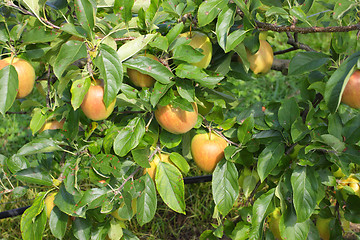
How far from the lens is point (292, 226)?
0.96m

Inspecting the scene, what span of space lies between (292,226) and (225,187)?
0.64 feet

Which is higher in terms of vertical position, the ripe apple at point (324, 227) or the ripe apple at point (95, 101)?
the ripe apple at point (95, 101)

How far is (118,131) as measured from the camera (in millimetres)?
935

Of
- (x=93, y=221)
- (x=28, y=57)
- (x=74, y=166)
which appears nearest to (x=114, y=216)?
(x=93, y=221)

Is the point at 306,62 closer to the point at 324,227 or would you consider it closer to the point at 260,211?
the point at 260,211

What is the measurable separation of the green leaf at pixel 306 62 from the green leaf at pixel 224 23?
17 centimetres

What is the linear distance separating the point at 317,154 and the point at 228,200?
0.81 ft

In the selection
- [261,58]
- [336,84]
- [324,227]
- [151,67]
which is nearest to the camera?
[336,84]

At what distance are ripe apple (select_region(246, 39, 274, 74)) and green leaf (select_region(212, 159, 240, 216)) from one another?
285 mm

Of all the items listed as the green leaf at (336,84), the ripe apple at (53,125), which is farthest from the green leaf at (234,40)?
the ripe apple at (53,125)

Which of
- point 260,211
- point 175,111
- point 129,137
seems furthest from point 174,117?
point 260,211

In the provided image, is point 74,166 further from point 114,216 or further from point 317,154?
point 317,154

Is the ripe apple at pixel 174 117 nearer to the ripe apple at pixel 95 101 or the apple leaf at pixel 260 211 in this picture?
the ripe apple at pixel 95 101

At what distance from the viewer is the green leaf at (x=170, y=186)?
3.09ft
